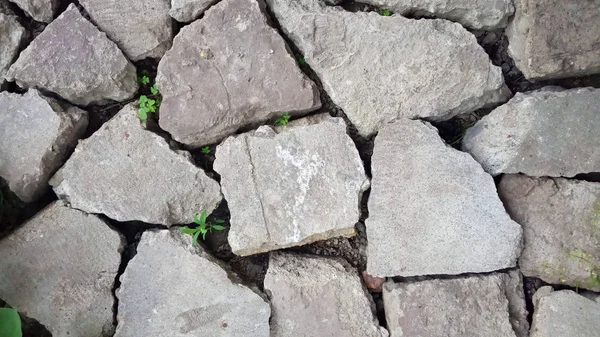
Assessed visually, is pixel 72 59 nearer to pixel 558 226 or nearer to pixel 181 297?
pixel 181 297

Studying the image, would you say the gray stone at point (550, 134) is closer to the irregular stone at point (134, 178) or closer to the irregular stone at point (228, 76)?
the irregular stone at point (228, 76)

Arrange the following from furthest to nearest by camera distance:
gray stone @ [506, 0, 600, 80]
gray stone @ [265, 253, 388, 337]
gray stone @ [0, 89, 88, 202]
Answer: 1. gray stone @ [0, 89, 88, 202]
2. gray stone @ [265, 253, 388, 337]
3. gray stone @ [506, 0, 600, 80]

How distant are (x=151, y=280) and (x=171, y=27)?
3.41 ft

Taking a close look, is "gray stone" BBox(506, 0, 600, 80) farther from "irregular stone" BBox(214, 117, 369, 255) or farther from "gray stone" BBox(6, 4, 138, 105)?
"gray stone" BBox(6, 4, 138, 105)

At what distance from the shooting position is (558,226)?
1848mm

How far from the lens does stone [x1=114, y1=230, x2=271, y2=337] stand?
1.95m

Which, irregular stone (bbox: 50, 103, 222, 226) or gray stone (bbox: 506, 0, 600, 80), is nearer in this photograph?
gray stone (bbox: 506, 0, 600, 80)

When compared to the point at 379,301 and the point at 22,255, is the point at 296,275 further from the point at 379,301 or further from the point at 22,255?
the point at 22,255

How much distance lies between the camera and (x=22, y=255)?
6.67ft

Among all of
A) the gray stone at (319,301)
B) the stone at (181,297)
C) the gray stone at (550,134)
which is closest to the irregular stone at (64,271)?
the stone at (181,297)

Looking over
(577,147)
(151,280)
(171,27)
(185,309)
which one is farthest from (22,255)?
(577,147)

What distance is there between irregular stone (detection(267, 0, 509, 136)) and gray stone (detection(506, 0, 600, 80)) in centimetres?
16

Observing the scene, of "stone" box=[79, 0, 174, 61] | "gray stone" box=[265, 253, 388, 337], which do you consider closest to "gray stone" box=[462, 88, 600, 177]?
"gray stone" box=[265, 253, 388, 337]

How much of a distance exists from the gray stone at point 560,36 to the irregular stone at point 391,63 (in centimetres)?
16
